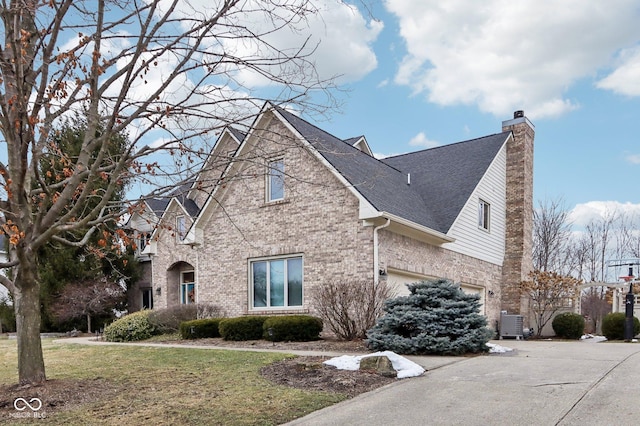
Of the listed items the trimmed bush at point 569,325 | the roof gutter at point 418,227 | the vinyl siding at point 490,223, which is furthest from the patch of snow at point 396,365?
the trimmed bush at point 569,325

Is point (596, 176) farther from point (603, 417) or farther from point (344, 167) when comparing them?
point (603, 417)

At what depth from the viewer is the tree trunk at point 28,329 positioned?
6910 millimetres

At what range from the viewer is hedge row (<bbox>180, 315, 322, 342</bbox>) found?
12930mm

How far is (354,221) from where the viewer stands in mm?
13641

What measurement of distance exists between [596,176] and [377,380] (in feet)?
64.0

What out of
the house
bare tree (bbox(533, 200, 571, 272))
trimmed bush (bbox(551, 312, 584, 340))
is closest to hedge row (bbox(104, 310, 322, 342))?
Answer: the house

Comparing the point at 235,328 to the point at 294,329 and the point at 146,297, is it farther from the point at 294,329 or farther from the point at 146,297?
the point at 146,297

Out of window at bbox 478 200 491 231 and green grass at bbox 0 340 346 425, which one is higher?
window at bbox 478 200 491 231

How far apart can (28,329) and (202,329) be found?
314 inches

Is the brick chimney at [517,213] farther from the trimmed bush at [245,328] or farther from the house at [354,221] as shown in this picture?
the trimmed bush at [245,328]

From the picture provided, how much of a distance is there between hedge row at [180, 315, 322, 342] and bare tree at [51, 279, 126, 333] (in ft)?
29.2

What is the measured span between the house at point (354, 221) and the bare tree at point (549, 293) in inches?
39.9

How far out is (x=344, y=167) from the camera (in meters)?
14.5

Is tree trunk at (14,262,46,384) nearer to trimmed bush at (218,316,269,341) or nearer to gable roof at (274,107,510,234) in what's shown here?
trimmed bush at (218,316,269,341)
